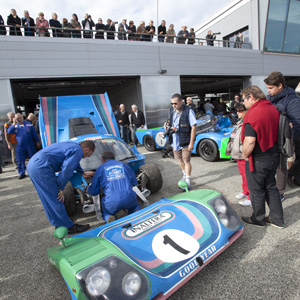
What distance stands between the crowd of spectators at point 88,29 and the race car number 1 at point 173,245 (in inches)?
398

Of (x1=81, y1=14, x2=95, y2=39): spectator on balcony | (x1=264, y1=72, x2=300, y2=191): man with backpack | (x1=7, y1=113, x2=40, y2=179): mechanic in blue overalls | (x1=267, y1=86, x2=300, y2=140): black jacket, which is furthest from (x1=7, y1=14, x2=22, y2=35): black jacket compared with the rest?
(x1=267, y1=86, x2=300, y2=140): black jacket

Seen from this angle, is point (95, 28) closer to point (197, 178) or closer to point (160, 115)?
point (160, 115)

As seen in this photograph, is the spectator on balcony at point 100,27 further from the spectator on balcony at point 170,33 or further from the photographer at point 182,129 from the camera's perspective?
the photographer at point 182,129

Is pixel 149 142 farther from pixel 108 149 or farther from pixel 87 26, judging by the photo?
pixel 87 26

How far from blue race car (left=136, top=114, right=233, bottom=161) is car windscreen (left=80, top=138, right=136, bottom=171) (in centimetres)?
126

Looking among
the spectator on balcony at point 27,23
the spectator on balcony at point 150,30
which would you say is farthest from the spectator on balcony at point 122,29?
the spectator on balcony at point 27,23

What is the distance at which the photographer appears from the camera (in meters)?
3.61

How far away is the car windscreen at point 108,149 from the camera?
356cm

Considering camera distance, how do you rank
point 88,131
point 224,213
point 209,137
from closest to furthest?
1. point 224,213
2. point 88,131
3. point 209,137

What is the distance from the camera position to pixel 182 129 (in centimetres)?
368

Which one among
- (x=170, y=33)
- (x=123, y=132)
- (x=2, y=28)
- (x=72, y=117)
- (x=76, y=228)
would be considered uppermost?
(x=170, y=33)

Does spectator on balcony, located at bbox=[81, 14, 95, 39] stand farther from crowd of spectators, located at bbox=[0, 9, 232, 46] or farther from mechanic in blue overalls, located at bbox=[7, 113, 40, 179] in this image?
mechanic in blue overalls, located at bbox=[7, 113, 40, 179]

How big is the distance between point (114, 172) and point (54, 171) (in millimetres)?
736

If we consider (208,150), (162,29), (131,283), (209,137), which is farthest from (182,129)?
(162,29)
